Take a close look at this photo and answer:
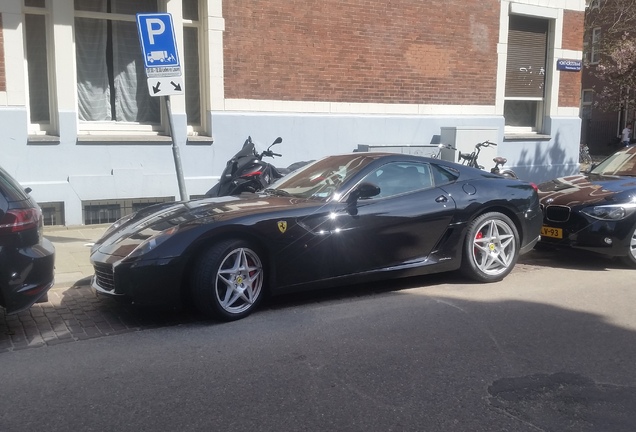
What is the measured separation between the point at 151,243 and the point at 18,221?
1.02 m

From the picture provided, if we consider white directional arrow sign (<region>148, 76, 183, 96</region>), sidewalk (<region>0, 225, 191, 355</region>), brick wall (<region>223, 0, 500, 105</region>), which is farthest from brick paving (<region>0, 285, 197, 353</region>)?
brick wall (<region>223, 0, 500, 105</region>)

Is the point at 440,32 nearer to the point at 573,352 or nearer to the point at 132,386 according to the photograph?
the point at 573,352

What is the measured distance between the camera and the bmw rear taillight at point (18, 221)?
16.5ft

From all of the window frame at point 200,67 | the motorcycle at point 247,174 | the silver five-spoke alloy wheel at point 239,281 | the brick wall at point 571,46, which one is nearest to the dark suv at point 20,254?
the silver five-spoke alloy wheel at point 239,281

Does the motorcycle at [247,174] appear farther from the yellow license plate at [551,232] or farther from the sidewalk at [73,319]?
the yellow license plate at [551,232]

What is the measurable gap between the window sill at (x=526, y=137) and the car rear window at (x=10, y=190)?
11490 mm

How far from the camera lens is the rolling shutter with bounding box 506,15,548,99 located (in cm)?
1514

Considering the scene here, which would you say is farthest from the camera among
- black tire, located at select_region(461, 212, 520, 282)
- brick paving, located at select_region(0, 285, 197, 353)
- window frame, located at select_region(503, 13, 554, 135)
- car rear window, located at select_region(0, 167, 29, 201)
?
window frame, located at select_region(503, 13, 554, 135)

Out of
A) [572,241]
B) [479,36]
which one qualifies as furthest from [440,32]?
[572,241]

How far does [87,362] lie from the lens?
4840 mm

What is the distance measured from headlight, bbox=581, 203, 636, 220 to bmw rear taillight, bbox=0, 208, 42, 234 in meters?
5.99

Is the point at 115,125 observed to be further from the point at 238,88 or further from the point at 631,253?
the point at 631,253

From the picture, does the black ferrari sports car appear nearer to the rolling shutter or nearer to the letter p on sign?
the letter p on sign

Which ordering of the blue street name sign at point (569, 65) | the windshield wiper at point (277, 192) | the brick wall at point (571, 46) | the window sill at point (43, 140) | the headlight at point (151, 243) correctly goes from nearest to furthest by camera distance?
1. the headlight at point (151, 243)
2. the windshield wiper at point (277, 192)
3. the window sill at point (43, 140)
4. the blue street name sign at point (569, 65)
5. the brick wall at point (571, 46)
